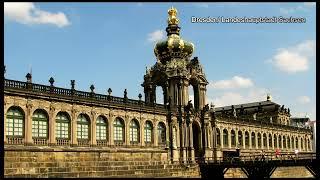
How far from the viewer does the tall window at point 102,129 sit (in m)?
48.2

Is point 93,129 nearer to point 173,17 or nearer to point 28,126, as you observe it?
point 28,126

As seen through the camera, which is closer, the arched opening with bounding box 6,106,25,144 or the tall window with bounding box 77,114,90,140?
the arched opening with bounding box 6,106,25,144

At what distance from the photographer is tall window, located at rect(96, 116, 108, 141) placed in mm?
48162

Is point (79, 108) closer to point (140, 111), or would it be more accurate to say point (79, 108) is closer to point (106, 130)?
point (106, 130)

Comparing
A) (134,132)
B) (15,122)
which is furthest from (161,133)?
(15,122)

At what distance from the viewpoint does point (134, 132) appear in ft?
173

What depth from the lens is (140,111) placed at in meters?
53.6

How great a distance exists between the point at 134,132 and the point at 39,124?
42.3 feet

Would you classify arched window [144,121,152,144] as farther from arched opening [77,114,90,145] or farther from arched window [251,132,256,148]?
arched window [251,132,256,148]

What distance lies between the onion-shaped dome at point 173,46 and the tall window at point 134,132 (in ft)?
41.8

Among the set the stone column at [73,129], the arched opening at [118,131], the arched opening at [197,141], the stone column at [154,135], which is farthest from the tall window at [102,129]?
the arched opening at [197,141]

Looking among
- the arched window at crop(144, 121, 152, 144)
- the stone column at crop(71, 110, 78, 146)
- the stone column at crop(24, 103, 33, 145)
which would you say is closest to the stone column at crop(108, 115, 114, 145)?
the stone column at crop(71, 110, 78, 146)

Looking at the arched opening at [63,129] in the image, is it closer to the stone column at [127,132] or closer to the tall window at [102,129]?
the tall window at [102,129]
